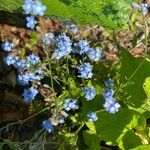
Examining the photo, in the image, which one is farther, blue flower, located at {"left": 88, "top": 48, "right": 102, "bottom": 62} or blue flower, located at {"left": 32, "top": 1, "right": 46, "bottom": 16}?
blue flower, located at {"left": 88, "top": 48, "right": 102, "bottom": 62}

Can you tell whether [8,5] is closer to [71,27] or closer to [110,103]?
[110,103]

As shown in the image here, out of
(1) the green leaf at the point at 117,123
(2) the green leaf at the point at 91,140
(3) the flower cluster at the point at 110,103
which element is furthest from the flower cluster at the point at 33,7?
(2) the green leaf at the point at 91,140

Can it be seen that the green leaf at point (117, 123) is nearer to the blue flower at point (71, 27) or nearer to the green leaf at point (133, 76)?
the green leaf at point (133, 76)

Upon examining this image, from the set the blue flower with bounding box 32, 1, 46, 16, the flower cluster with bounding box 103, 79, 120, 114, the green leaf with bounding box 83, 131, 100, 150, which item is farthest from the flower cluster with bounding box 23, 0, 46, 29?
the green leaf with bounding box 83, 131, 100, 150

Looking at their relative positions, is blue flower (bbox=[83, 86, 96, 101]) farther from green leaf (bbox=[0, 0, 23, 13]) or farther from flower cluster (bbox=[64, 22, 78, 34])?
green leaf (bbox=[0, 0, 23, 13])

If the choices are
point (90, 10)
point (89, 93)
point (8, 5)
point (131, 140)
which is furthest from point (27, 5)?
point (131, 140)

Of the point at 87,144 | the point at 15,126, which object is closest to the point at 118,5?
the point at 87,144
